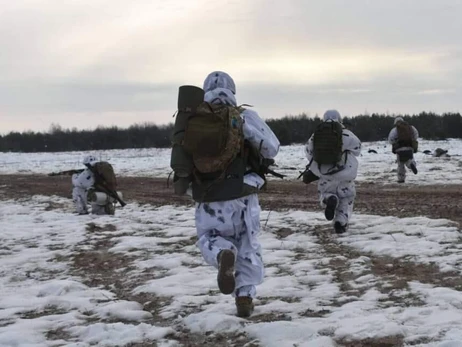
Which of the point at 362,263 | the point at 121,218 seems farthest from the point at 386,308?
the point at 121,218

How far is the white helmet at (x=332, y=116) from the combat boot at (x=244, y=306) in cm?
440

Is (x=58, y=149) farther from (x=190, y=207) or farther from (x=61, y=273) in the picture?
(x=61, y=273)

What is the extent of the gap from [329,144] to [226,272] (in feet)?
14.1

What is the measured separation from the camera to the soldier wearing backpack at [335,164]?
320 inches

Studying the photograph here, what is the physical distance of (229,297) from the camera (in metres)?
5.31

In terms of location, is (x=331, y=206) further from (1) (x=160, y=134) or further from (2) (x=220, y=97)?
(1) (x=160, y=134)

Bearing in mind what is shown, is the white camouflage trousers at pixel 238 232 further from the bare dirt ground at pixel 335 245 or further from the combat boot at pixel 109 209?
the combat boot at pixel 109 209

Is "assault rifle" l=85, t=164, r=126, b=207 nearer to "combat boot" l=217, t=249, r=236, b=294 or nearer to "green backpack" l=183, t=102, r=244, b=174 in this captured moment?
"green backpack" l=183, t=102, r=244, b=174

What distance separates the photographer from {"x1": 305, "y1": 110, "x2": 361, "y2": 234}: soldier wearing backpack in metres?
8.12

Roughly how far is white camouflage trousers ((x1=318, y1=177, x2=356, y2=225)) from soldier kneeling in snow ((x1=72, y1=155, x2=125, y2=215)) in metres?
5.02

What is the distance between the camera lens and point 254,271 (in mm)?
4699

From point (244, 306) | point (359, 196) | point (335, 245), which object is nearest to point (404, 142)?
point (359, 196)

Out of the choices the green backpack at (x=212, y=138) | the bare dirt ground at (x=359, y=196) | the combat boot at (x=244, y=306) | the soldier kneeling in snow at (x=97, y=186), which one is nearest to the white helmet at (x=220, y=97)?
the green backpack at (x=212, y=138)


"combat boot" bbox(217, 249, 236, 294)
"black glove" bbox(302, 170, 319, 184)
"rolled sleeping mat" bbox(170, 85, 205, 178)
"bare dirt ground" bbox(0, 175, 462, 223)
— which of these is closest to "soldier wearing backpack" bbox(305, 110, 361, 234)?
"black glove" bbox(302, 170, 319, 184)
